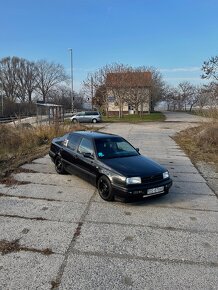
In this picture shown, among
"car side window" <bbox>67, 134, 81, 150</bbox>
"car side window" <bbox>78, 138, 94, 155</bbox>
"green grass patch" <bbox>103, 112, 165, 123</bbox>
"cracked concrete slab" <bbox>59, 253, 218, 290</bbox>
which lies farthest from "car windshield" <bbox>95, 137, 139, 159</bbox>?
"green grass patch" <bbox>103, 112, 165, 123</bbox>

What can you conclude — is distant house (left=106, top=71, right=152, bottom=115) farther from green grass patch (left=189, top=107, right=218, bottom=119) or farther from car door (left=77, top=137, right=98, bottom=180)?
car door (left=77, top=137, right=98, bottom=180)

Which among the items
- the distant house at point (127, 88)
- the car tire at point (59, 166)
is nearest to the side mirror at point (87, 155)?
the car tire at point (59, 166)

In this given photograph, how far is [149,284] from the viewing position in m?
3.51

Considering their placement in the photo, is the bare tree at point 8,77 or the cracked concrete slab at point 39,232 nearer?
the cracked concrete slab at point 39,232

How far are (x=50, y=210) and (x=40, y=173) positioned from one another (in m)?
3.20

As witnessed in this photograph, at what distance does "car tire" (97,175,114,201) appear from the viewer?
20.4ft

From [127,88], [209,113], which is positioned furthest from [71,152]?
[127,88]

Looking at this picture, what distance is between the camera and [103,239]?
15.3 feet

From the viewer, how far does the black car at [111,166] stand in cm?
601

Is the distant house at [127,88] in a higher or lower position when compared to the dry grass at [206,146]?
higher

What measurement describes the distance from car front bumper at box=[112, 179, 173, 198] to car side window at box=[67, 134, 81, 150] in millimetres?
2276

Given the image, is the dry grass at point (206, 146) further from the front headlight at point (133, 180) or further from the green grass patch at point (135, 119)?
the green grass patch at point (135, 119)

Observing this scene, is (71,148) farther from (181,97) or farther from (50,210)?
(181,97)

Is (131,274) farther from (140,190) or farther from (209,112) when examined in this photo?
(209,112)
